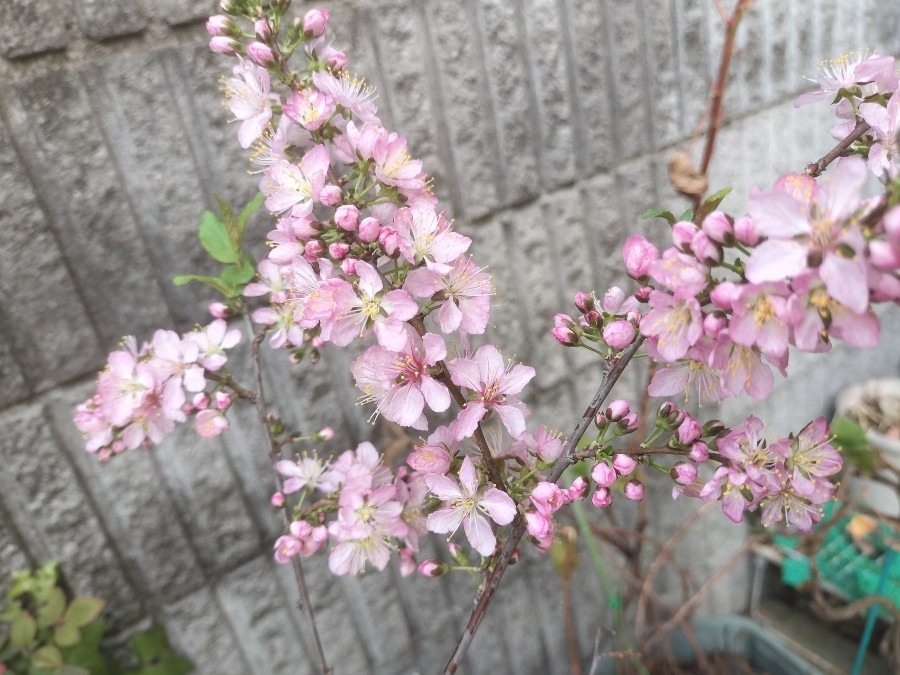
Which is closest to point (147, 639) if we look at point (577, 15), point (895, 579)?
point (577, 15)

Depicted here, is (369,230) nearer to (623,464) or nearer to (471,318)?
(471,318)

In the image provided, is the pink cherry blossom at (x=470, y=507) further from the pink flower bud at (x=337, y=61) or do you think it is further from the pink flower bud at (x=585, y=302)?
the pink flower bud at (x=337, y=61)

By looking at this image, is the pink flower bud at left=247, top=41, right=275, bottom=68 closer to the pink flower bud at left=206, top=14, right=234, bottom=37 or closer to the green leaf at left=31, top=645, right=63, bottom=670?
the pink flower bud at left=206, top=14, right=234, bottom=37

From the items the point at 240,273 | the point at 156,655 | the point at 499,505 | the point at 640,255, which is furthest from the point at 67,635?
the point at 640,255

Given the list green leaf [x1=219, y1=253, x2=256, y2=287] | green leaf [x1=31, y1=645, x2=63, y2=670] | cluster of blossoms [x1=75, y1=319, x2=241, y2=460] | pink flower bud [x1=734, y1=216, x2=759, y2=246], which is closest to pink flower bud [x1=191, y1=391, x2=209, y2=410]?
cluster of blossoms [x1=75, y1=319, x2=241, y2=460]

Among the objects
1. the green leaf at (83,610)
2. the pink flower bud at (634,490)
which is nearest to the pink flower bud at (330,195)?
the pink flower bud at (634,490)

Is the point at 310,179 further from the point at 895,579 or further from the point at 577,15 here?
the point at 895,579

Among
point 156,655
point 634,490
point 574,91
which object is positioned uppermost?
point 574,91
